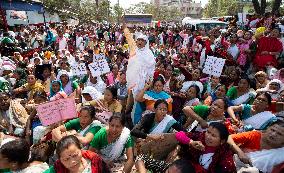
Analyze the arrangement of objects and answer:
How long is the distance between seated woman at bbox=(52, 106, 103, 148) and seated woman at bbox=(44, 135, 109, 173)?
83 cm

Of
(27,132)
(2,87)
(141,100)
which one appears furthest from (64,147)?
(2,87)

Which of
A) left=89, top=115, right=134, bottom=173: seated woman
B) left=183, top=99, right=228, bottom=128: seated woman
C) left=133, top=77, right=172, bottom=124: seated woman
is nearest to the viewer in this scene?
left=89, top=115, right=134, bottom=173: seated woman

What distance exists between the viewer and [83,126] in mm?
4012

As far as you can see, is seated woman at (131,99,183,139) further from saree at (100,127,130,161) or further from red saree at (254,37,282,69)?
red saree at (254,37,282,69)

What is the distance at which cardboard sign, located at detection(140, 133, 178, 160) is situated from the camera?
12.6 feet

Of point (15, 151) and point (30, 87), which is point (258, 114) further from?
point (30, 87)

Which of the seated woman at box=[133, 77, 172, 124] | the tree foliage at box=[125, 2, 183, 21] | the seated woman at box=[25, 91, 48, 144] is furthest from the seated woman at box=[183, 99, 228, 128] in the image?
the tree foliage at box=[125, 2, 183, 21]

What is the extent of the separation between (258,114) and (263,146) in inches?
39.7

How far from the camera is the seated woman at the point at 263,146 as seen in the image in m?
3.00

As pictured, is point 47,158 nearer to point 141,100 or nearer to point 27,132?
point 27,132

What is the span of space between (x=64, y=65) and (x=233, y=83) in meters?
3.96

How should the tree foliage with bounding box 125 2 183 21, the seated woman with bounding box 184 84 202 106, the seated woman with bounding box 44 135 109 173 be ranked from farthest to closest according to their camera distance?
1. the tree foliage with bounding box 125 2 183 21
2. the seated woman with bounding box 184 84 202 106
3. the seated woman with bounding box 44 135 109 173

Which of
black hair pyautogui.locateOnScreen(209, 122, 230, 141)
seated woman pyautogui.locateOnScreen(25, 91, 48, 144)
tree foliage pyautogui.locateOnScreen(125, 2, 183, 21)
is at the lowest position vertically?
seated woman pyautogui.locateOnScreen(25, 91, 48, 144)

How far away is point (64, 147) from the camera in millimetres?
2715
